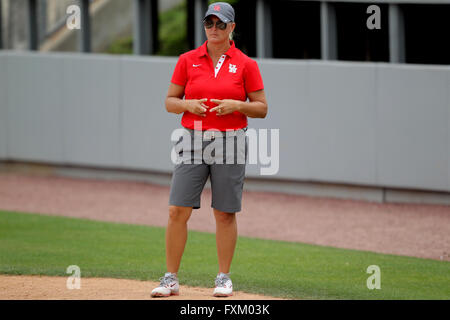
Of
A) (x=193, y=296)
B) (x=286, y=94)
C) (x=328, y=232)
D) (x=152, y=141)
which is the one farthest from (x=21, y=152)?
(x=193, y=296)

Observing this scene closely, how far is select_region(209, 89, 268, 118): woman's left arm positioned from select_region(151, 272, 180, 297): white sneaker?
1.23 meters

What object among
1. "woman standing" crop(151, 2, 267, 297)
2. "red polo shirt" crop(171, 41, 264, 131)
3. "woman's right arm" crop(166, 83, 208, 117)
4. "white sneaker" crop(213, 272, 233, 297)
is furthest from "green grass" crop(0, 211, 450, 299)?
"woman's right arm" crop(166, 83, 208, 117)

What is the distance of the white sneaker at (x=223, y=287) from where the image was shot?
6.19 meters

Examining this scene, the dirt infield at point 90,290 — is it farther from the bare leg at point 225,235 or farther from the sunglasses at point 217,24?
the sunglasses at point 217,24

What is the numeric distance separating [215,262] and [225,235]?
194 cm

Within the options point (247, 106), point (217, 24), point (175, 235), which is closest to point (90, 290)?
point (175, 235)

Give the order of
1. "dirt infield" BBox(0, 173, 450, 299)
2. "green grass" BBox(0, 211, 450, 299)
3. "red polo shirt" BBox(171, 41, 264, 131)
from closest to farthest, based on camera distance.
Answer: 1. "red polo shirt" BBox(171, 41, 264, 131)
2. "green grass" BBox(0, 211, 450, 299)
3. "dirt infield" BBox(0, 173, 450, 299)

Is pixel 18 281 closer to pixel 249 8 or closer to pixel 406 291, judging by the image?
pixel 406 291

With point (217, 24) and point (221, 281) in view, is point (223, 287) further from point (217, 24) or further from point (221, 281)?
point (217, 24)

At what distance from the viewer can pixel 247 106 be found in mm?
6020

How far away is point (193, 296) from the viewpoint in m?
6.24

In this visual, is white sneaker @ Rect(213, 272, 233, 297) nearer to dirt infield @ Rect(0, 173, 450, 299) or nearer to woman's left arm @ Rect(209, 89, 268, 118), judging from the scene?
dirt infield @ Rect(0, 173, 450, 299)

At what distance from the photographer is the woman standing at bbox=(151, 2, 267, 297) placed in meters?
6.06
